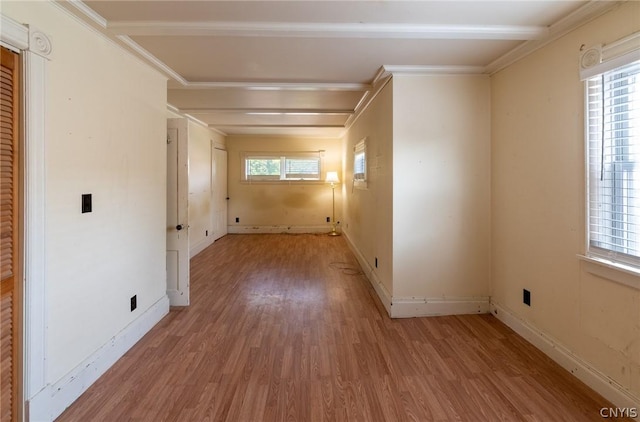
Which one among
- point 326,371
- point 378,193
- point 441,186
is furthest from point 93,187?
point 441,186

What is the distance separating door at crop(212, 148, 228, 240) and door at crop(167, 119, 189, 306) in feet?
11.1

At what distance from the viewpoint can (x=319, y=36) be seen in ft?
7.03

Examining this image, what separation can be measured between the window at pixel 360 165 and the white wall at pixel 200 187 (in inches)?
111

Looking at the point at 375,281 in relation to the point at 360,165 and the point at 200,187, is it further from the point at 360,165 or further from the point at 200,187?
the point at 200,187

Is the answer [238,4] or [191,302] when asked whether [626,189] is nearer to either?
[238,4]

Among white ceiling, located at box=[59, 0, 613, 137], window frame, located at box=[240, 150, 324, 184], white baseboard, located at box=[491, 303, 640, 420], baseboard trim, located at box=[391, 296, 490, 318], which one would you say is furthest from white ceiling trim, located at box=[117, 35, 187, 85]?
window frame, located at box=[240, 150, 324, 184]

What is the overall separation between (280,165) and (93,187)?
18.6 feet

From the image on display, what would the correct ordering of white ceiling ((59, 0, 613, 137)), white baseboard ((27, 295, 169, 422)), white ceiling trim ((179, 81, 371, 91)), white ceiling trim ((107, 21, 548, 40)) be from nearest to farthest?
white baseboard ((27, 295, 169, 422)) < white ceiling ((59, 0, 613, 137)) < white ceiling trim ((107, 21, 548, 40)) < white ceiling trim ((179, 81, 371, 91))

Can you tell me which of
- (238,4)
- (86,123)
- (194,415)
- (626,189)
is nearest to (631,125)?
(626,189)

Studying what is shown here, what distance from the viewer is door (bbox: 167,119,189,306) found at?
311 cm

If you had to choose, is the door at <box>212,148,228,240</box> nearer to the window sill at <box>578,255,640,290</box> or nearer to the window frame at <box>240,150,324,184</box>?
the window frame at <box>240,150,324,184</box>

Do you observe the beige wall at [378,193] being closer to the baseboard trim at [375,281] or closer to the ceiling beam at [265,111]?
the baseboard trim at [375,281]

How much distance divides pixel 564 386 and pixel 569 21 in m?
2.30

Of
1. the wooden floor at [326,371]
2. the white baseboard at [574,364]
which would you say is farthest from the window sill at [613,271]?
the wooden floor at [326,371]
